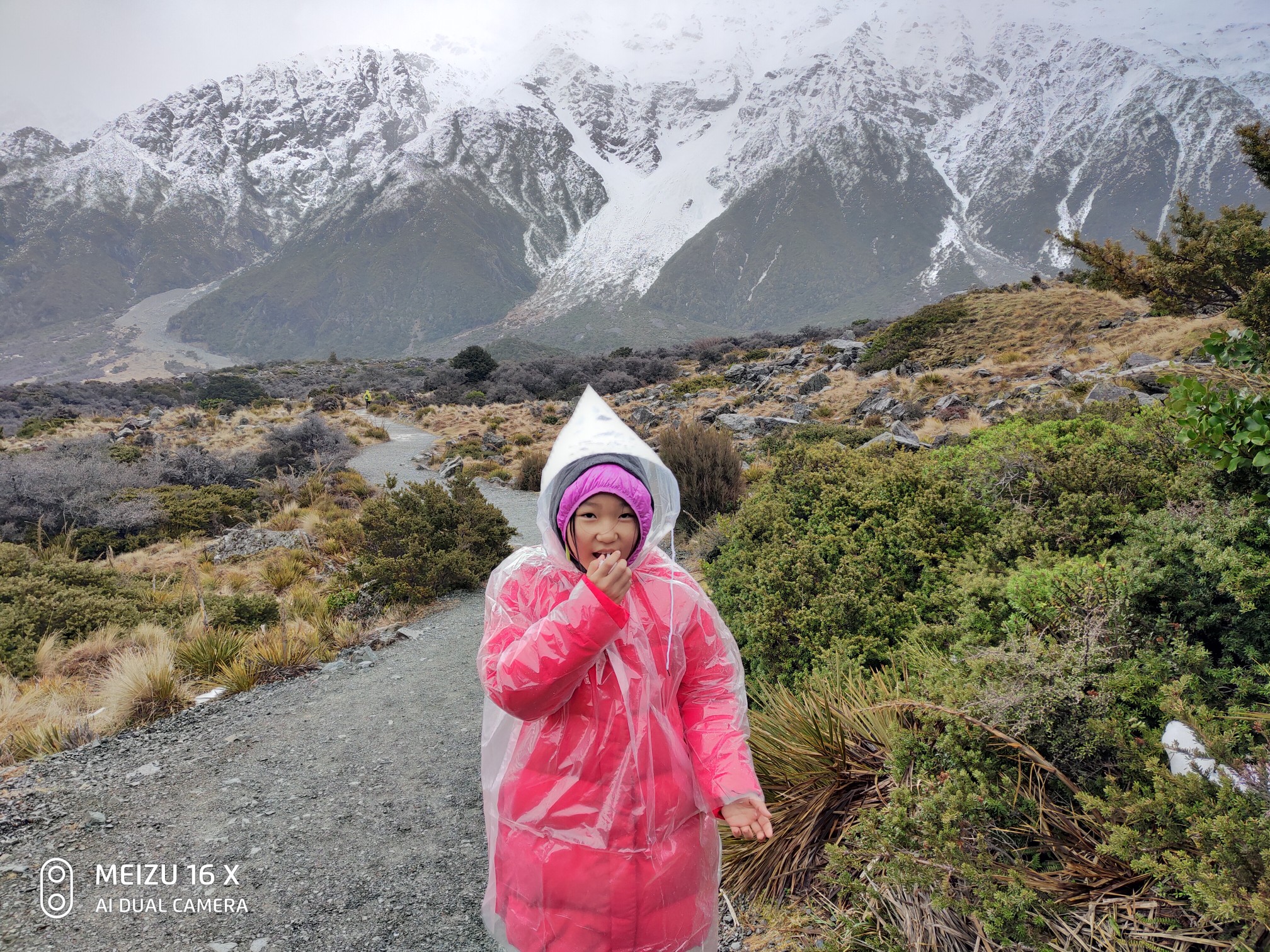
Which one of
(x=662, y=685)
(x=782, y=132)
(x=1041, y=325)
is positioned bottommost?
(x=1041, y=325)

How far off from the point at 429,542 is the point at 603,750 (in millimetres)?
5927

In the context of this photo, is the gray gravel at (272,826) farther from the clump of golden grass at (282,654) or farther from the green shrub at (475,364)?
the green shrub at (475,364)

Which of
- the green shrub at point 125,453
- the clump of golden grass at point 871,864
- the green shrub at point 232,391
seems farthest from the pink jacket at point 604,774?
the green shrub at point 232,391

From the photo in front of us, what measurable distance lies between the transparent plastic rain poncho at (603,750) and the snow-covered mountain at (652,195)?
97.3 meters

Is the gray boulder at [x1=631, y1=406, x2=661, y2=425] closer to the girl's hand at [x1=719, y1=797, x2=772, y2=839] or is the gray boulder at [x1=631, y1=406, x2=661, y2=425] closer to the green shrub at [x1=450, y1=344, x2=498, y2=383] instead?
the girl's hand at [x1=719, y1=797, x2=772, y2=839]

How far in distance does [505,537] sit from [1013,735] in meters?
6.72

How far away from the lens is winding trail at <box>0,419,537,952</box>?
2357 mm

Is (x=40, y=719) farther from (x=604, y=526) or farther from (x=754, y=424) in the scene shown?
(x=754, y=424)

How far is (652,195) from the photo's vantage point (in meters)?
160

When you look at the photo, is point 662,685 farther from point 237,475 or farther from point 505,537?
point 237,475

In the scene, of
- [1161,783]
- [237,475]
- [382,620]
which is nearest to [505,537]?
[382,620]

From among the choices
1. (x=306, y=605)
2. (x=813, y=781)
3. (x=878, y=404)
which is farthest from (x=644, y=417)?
(x=813, y=781)

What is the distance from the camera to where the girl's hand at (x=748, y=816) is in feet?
4.52

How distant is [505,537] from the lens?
7.81 meters
